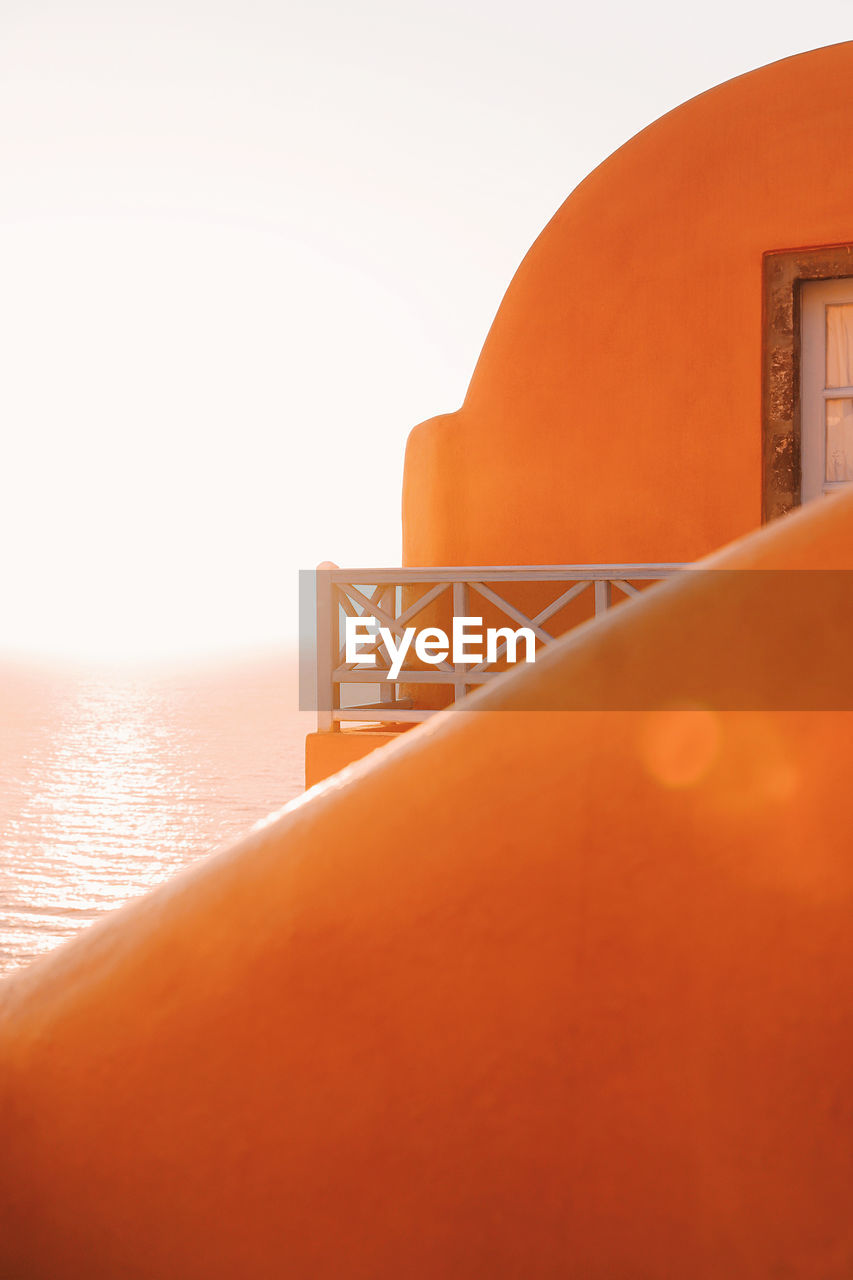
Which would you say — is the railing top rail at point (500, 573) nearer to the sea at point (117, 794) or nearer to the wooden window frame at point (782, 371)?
the wooden window frame at point (782, 371)

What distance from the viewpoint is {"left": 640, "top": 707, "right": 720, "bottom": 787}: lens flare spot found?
1.67 metres

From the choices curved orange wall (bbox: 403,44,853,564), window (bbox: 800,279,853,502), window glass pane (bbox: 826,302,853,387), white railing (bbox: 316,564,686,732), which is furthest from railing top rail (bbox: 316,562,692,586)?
window glass pane (bbox: 826,302,853,387)

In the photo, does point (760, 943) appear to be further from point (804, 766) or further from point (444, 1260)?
point (444, 1260)

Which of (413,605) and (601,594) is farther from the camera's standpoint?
(413,605)

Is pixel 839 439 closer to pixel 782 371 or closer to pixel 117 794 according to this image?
pixel 782 371

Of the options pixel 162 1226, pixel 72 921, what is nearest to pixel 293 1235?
pixel 162 1226

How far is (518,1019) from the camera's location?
167 cm

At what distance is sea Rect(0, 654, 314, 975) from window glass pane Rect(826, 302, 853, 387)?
4890mm

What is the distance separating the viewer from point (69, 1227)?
6.18 ft

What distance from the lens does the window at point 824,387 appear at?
701 cm

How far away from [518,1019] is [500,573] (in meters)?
4.68

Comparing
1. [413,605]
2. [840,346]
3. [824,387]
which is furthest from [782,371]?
[413,605]

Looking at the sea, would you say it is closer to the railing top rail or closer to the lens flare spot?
the lens flare spot

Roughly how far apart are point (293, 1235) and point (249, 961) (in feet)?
1.44
